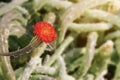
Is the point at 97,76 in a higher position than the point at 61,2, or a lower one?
lower

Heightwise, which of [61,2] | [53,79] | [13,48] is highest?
[61,2]

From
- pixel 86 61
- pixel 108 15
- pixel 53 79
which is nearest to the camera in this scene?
pixel 53 79

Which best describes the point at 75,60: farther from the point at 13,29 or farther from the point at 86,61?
the point at 13,29

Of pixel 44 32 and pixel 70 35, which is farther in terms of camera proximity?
pixel 70 35

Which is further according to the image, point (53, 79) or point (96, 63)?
point (96, 63)

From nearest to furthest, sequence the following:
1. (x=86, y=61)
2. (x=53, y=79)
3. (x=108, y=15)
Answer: (x=53, y=79) < (x=86, y=61) < (x=108, y=15)

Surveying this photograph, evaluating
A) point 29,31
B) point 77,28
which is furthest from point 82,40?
point 29,31

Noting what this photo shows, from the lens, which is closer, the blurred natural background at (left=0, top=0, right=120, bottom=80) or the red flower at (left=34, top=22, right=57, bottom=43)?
the red flower at (left=34, top=22, right=57, bottom=43)

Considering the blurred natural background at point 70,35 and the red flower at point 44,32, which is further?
the blurred natural background at point 70,35
